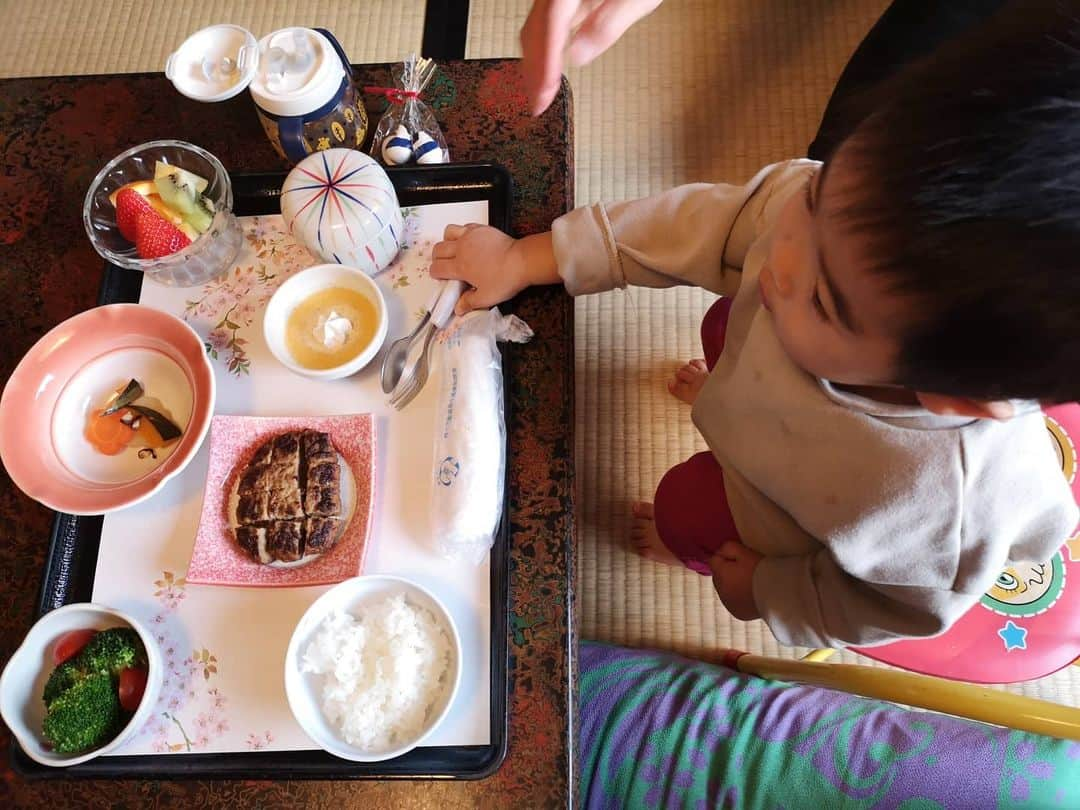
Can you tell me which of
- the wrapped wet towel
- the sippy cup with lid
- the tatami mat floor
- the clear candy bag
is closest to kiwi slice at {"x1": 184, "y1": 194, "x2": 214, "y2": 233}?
the sippy cup with lid

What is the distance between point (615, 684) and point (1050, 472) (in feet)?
2.27

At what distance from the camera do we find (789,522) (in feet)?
2.93

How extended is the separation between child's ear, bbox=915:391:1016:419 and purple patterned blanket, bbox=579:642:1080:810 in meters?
0.59

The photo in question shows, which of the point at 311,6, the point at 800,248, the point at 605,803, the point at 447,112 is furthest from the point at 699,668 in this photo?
the point at 311,6

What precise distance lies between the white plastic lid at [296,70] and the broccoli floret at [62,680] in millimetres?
641

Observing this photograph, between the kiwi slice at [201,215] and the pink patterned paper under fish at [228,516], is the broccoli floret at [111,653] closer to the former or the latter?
the pink patterned paper under fish at [228,516]

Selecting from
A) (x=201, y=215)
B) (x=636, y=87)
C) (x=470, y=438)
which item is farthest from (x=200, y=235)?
(x=636, y=87)

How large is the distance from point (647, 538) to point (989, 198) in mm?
1001

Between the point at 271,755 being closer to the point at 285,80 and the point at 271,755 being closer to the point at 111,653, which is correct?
the point at 111,653

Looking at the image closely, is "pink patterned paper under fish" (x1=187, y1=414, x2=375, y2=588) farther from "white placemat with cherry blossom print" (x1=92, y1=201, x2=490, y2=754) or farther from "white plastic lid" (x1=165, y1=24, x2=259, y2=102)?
"white plastic lid" (x1=165, y1=24, x2=259, y2=102)

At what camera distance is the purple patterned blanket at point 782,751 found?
90cm

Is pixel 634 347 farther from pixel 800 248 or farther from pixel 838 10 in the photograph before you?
pixel 838 10

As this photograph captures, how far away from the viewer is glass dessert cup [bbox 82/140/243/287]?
2.75ft

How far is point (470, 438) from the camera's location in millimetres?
746
